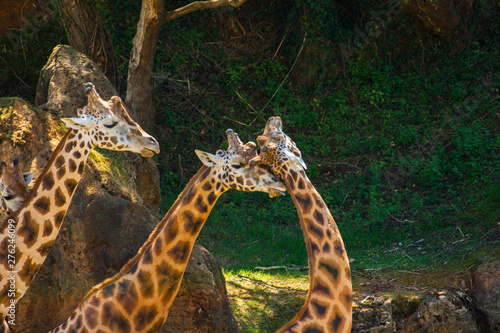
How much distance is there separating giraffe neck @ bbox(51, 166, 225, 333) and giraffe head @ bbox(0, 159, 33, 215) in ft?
2.98

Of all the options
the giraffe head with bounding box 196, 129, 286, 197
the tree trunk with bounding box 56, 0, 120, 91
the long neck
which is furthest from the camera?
the tree trunk with bounding box 56, 0, 120, 91

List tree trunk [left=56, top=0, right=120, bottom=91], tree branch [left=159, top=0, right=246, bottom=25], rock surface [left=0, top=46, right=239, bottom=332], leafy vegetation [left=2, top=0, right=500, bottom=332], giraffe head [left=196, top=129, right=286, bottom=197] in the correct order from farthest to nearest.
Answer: tree trunk [left=56, top=0, right=120, bottom=91], leafy vegetation [left=2, top=0, right=500, bottom=332], tree branch [left=159, top=0, right=246, bottom=25], rock surface [left=0, top=46, right=239, bottom=332], giraffe head [left=196, top=129, right=286, bottom=197]

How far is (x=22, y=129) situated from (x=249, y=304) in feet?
9.94

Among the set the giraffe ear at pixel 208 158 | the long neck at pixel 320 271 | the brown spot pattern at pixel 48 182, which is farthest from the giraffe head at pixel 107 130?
Result: the long neck at pixel 320 271

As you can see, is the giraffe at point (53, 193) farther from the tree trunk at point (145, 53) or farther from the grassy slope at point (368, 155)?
the tree trunk at point (145, 53)

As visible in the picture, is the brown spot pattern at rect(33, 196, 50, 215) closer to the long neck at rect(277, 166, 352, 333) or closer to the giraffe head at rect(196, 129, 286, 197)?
the giraffe head at rect(196, 129, 286, 197)

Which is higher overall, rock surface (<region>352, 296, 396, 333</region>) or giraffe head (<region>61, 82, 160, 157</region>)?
A: giraffe head (<region>61, 82, 160, 157</region>)

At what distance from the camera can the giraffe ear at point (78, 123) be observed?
12.9 ft

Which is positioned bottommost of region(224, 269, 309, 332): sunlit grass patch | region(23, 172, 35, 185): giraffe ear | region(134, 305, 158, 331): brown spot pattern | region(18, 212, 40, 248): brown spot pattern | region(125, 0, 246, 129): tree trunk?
region(224, 269, 309, 332): sunlit grass patch

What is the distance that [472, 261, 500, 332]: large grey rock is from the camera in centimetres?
586

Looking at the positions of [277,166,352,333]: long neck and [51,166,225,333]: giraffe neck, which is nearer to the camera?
[277,166,352,333]: long neck

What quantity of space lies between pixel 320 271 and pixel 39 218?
2074 millimetres

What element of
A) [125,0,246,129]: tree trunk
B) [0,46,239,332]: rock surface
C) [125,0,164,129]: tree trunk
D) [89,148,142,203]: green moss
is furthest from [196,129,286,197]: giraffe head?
[125,0,164,129]: tree trunk

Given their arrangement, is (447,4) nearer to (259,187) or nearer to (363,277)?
(363,277)
